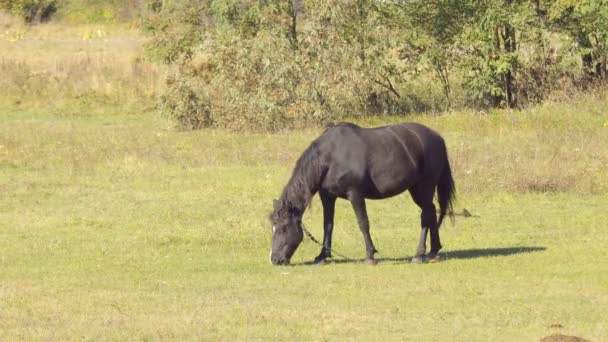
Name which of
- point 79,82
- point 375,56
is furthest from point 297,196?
point 79,82

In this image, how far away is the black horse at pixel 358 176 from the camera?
15.2m

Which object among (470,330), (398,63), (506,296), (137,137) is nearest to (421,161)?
(506,296)

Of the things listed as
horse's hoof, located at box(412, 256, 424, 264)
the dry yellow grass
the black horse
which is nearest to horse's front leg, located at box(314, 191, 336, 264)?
the black horse

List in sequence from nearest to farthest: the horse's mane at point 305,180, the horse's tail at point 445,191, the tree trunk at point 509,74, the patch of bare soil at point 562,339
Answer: the patch of bare soil at point 562,339 → the horse's mane at point 305,180 → the horse's tail at point 445,191 → the tree trunk at point 509,74

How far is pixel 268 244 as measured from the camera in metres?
17.5

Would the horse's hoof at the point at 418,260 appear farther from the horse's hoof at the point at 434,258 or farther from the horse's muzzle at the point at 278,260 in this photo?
the horse's muzzle at the point at 278,260

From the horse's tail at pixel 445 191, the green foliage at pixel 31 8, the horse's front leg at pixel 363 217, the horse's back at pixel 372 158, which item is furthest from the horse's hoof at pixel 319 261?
the green foliage at pixel 31 8

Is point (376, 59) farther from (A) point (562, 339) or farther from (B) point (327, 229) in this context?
(A) point (562, 339)

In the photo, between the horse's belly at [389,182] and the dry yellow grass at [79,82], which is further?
the dry yellow grass at [79,82]

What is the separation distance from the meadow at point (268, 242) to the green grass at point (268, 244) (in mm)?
41

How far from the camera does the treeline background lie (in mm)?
31234

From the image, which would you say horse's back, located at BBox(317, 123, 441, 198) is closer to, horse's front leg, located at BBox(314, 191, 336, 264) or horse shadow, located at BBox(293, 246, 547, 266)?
horse's front leg, located at BBox(314, 191, 336, 264)

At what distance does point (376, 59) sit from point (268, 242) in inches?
624

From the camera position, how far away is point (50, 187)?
22875mm
